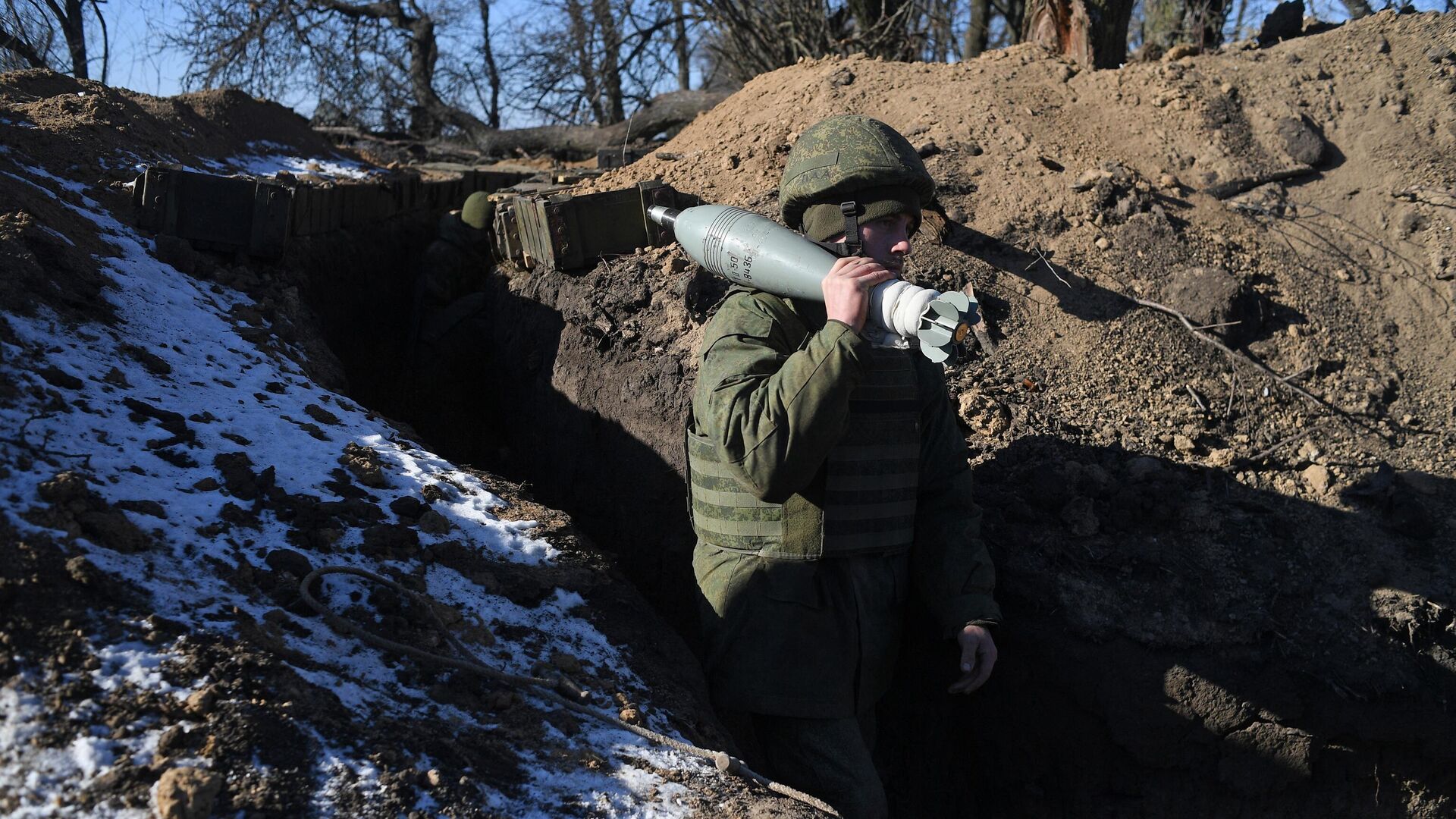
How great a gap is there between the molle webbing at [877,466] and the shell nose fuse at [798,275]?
0.29m

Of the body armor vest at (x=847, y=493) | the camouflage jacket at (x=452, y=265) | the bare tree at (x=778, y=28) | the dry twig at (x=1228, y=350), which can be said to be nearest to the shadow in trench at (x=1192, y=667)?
the dry twig at (x=1228, y=350)

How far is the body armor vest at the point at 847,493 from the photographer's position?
274 cm

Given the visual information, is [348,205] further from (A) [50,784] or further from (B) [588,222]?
(A) [50,784]

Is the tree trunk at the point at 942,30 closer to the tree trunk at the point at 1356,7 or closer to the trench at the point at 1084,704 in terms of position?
the tree trunk at the point at 1356,7

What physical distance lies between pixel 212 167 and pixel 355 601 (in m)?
3.95

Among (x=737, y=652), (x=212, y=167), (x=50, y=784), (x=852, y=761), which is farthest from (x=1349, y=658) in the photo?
(x=212, y=167)

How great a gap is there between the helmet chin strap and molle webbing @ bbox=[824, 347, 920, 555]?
0.27m

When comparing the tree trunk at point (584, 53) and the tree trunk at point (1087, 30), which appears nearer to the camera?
the tree trunk at point (1087, 30)

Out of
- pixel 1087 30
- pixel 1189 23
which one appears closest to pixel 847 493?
pixel 1087 30

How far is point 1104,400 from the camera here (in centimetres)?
386

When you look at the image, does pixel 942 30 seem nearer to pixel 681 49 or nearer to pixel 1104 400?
pixel 681 49

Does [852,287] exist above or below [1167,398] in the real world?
above

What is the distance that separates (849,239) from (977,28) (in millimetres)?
8439

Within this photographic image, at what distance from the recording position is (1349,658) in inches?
122
